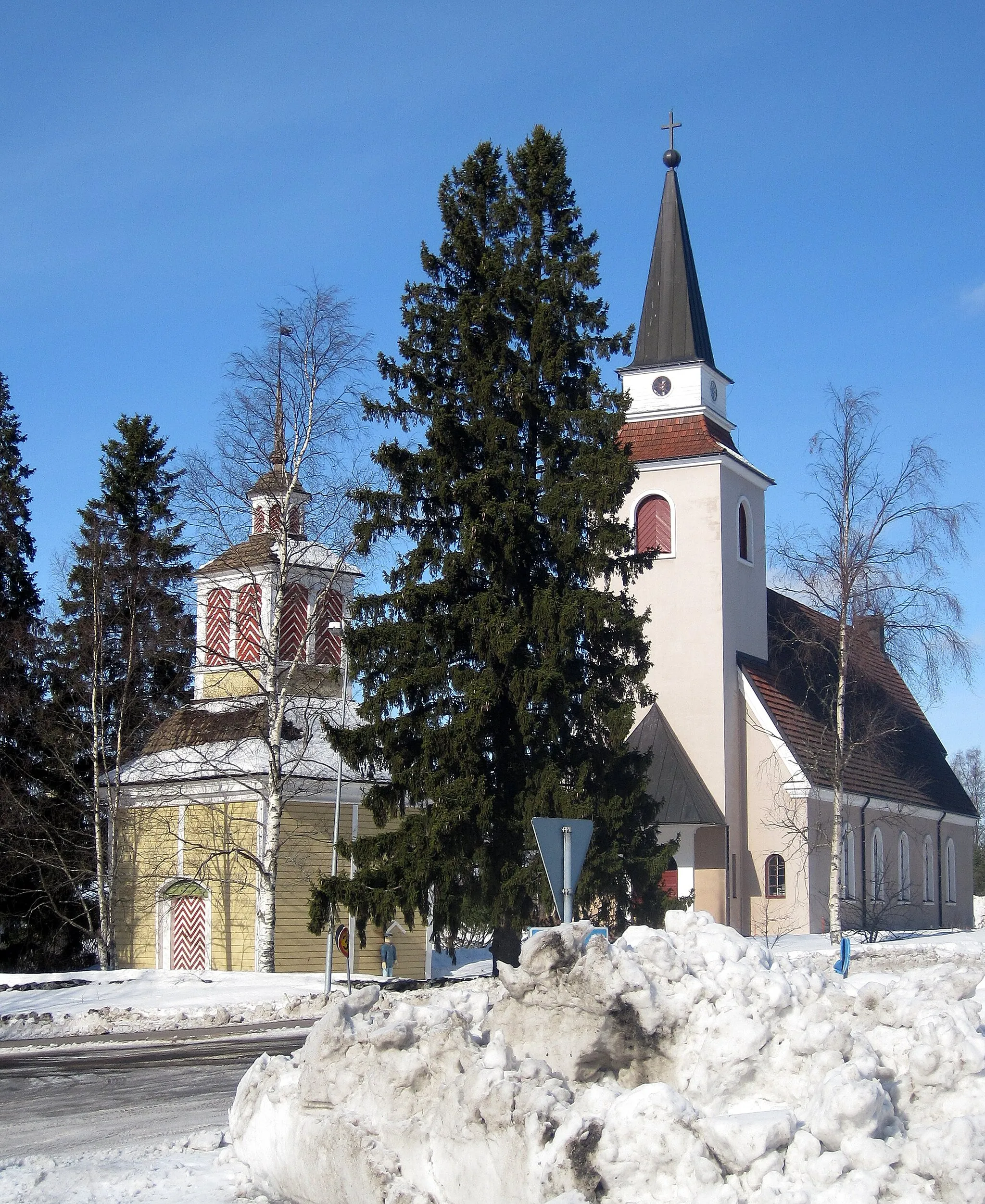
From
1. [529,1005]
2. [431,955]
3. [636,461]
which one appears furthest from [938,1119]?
[636,461]

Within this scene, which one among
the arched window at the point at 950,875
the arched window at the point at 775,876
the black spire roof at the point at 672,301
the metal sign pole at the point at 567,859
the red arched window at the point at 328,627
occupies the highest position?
the black spire roof at the point at 672,301

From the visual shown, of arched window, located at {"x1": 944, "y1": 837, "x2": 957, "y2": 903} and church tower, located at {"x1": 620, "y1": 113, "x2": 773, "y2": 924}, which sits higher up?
church tower, located at {"x1": 620, "y1": 113, "x2": 773, "y2": 924}

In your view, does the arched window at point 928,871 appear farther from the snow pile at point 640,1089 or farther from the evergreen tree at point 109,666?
the snow pile at point 640,1089

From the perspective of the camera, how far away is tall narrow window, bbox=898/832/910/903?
40.9 metres

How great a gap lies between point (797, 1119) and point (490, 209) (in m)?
19.7

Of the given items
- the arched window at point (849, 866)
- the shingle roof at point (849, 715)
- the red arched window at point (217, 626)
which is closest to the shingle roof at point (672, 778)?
the shingle roof at point (849, 715)

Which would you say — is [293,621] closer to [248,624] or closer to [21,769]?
[248,624]

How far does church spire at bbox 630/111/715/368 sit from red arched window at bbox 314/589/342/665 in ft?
39.8

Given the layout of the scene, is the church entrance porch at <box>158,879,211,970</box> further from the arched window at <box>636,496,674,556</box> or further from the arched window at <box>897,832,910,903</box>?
the arched window at <box>897,832,910,903</box>

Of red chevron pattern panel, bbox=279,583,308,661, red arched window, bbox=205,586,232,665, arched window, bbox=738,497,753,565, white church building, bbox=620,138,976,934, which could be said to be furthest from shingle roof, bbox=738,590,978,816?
red arched window, bbox=205,586,232,665

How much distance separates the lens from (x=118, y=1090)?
11344 mm

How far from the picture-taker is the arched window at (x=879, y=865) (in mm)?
38938

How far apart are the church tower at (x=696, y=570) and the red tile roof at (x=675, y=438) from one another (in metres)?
0.04

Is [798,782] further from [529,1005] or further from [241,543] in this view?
[529,1005]
